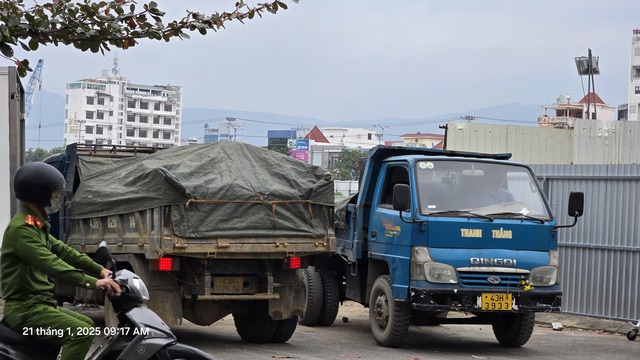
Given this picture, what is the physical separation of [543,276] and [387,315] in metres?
1.94

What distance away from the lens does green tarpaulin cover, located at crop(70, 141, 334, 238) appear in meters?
11.4

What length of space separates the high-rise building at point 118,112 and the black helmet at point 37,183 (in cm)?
17546

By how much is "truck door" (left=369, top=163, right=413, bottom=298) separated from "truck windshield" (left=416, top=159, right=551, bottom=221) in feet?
0.97


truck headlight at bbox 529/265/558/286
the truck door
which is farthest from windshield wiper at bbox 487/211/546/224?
the truck door

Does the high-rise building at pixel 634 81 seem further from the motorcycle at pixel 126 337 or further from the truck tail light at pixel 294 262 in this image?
the motorcycle at pixel 126 337

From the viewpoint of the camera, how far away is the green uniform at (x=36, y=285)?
5879 millimetres

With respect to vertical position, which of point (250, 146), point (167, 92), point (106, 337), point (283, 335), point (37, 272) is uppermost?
point (167, 92)

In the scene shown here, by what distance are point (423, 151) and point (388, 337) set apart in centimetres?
256

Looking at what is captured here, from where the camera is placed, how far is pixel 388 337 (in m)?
12.6

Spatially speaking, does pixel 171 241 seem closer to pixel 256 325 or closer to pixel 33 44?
pixel 256 325

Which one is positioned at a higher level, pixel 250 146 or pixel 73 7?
pixel 73 7

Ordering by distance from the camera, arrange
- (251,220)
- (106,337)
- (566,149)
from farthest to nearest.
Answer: (566,149)
(251,220)
(106,337)

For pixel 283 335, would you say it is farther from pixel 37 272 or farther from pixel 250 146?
pixel 37 272

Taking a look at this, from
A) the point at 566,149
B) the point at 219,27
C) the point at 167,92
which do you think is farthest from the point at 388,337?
the point at 167,92
